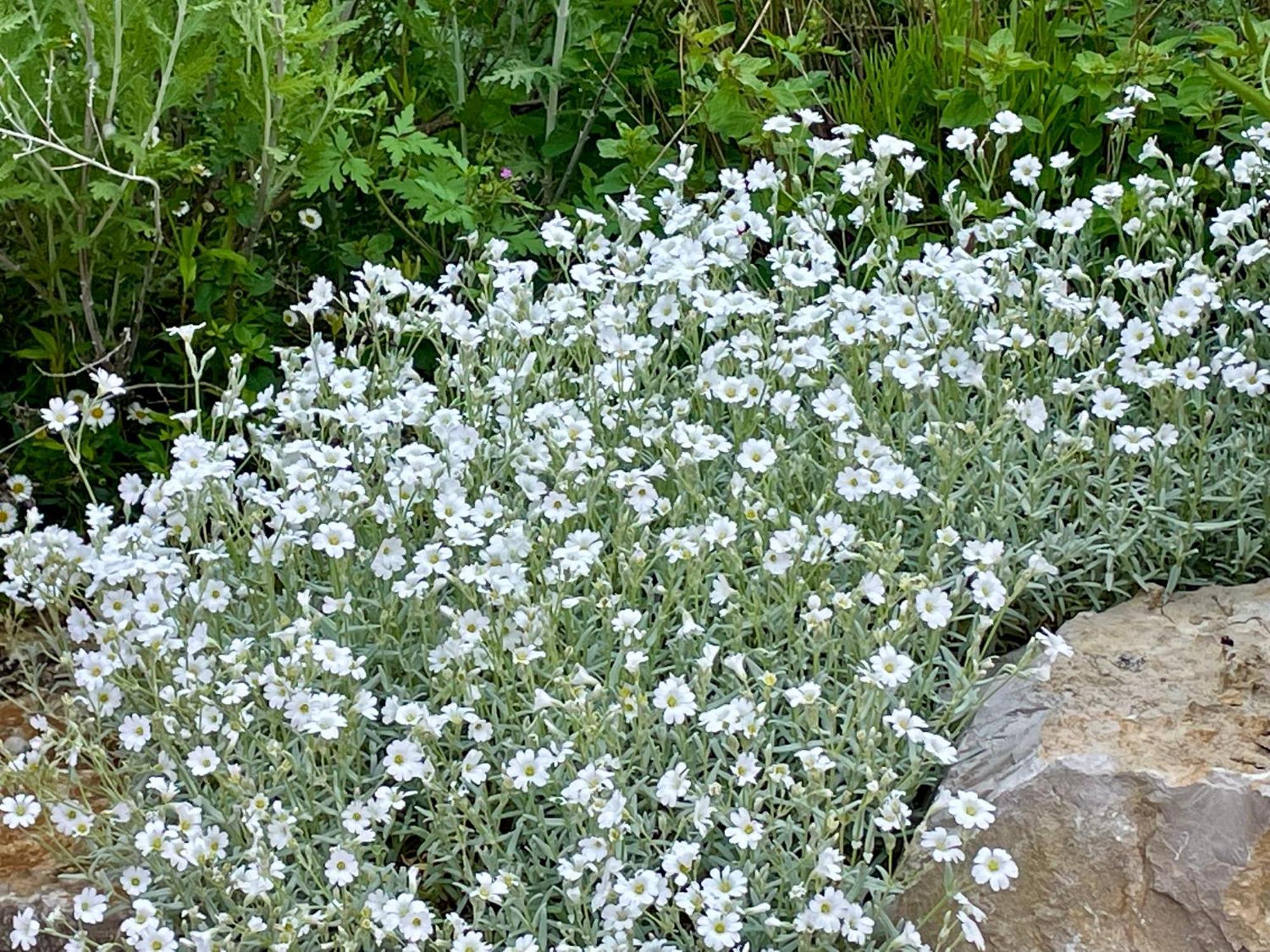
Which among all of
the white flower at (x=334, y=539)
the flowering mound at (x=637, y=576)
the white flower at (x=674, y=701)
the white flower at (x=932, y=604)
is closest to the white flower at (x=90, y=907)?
the flowering mound at (x=637, y=576)

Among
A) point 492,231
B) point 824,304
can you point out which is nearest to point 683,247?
point 824,304

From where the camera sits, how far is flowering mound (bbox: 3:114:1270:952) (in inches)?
94.6

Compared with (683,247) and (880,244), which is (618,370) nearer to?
(683,247)

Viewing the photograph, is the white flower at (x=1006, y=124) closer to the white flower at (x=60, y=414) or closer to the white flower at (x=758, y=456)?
the white flower at (x=758, y=456)

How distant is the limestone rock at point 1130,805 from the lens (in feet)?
7.70

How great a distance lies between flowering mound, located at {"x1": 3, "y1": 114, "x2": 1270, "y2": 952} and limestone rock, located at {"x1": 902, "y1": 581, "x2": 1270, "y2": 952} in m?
0.10

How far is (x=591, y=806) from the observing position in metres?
2.33

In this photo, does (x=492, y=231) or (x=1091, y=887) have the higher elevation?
(x=492, y=231)

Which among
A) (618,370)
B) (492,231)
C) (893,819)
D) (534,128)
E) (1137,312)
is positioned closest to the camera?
(893,819)

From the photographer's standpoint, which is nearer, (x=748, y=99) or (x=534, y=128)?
(x=748, y=99)

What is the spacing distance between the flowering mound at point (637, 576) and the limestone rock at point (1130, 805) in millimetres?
96

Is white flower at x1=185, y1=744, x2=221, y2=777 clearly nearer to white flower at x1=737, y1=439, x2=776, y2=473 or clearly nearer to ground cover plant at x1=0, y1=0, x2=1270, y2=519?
ground cover plant at x1=0, y1=0, x2=1270, y2=519

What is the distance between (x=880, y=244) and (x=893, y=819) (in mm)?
1519

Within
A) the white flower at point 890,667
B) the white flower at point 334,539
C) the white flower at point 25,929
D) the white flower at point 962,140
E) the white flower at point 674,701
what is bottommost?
the white flower at point 25,929
